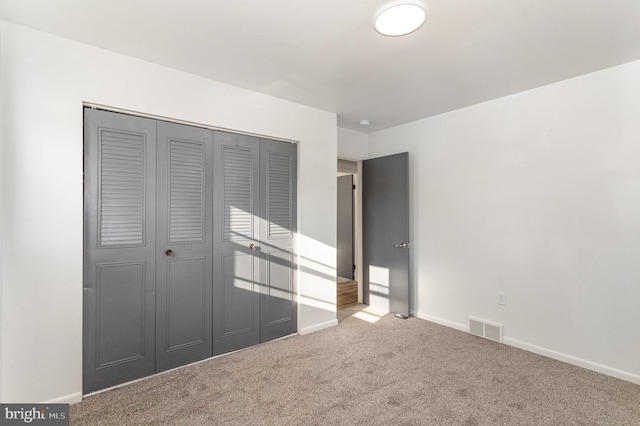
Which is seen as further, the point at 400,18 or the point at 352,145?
the point at 352,145

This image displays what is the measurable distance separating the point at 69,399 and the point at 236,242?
159 cm

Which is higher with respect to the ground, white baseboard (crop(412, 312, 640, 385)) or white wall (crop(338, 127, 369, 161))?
white wall (crop(338, 127, 369, 161))

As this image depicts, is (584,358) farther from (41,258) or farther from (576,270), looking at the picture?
(41,258)

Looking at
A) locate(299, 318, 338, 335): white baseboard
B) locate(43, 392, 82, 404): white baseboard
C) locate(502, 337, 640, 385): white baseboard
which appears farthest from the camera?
locate(299, 318, 338, 335): white baseboard

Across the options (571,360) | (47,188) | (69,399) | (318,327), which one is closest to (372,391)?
(318,327)

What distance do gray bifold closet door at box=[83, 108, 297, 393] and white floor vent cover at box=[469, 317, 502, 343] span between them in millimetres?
1949

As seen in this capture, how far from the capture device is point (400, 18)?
1871mm

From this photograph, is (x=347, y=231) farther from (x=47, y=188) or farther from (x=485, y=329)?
(x=47, y=188)

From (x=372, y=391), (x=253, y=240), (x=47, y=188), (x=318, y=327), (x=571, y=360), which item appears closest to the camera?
(x=47, y=188)

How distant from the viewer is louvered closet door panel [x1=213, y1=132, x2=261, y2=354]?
9.46 ft

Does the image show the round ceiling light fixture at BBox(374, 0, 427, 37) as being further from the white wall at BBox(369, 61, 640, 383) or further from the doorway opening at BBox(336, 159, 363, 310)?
the doorway opening at BBox(336, 159, 363, 310)

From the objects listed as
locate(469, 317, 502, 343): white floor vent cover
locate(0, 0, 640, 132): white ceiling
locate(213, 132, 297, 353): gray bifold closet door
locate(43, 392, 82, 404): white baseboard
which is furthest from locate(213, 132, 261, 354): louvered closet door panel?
locate(469, 317, 502, 343): white floor vent cover

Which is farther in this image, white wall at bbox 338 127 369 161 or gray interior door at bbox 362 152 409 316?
white wall at bbox 338 127 369 161

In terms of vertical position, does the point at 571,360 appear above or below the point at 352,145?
below
